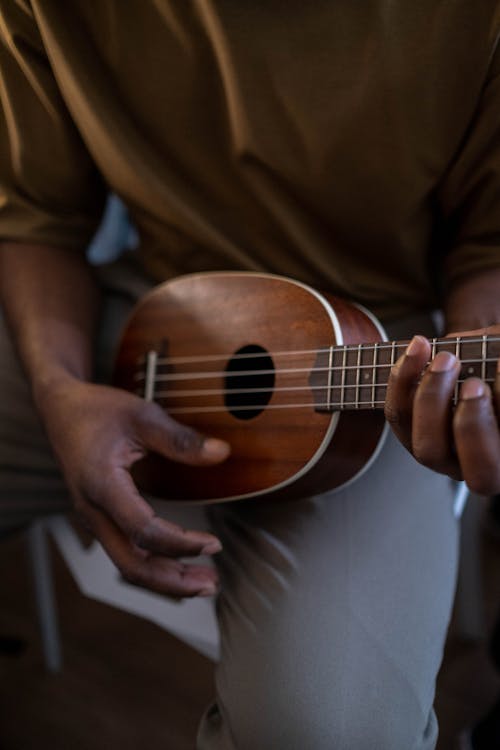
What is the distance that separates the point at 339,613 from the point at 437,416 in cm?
28

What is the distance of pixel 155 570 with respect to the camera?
806 millimetres

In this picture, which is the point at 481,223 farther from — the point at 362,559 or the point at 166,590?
the point at 166,590

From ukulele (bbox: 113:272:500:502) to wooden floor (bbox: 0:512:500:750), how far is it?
620 mm

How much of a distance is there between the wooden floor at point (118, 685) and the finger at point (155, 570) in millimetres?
605

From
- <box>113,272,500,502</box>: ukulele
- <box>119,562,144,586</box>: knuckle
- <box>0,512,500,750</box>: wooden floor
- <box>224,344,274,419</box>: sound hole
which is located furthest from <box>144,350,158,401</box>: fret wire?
<box>0,512,500,750</box>: wooden floor

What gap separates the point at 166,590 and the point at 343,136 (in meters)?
0.58

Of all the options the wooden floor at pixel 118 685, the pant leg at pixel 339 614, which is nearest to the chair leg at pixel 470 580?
the wooden floor at pixel 118 685

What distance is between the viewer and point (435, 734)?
73 cm

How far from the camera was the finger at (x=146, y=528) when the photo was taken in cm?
78

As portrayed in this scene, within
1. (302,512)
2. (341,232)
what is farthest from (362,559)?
(341,232)

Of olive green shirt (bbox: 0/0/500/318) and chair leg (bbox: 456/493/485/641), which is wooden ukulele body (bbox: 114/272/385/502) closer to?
olive green shirt (bbox: 0/0/500/318)

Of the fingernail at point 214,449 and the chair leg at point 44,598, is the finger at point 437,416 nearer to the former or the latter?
the fingernail at point 214,449

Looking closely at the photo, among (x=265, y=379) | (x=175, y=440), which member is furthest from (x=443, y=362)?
(x=175, y=440)

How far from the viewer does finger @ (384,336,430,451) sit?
611mm
